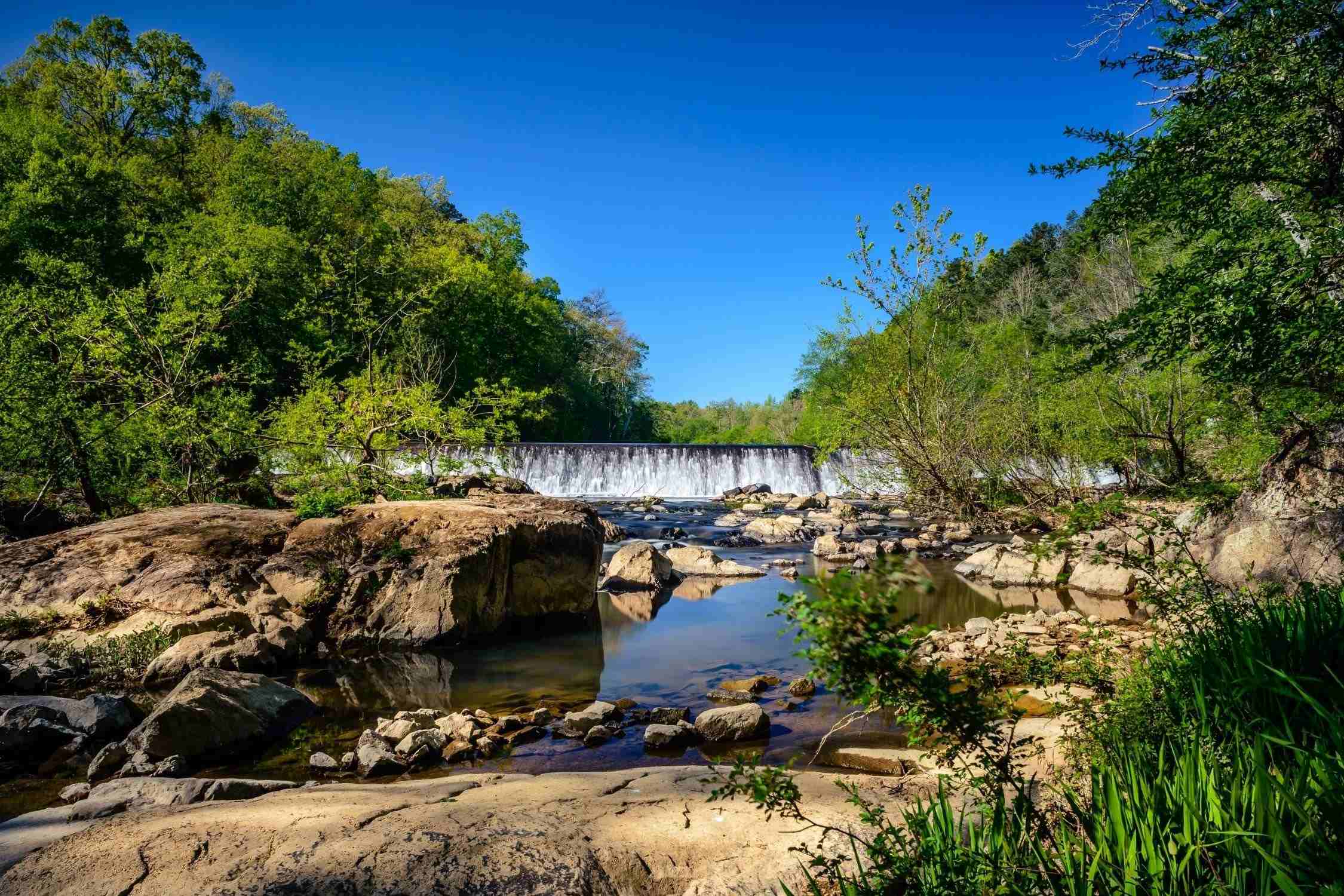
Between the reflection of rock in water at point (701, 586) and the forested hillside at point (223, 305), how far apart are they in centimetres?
400

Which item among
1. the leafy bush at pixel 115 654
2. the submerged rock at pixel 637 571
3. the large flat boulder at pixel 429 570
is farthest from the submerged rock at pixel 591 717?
the submerged rock at pixel 637 571

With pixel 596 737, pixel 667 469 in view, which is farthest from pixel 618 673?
pixel 667 469

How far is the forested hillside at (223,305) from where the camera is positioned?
34.1 ft

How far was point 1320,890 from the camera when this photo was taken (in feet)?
5.54

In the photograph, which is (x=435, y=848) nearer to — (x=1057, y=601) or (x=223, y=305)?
(x=1057, y=601)

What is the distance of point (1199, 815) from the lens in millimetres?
2176

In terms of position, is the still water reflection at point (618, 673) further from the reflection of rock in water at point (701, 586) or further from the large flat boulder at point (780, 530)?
the large flat boulder at point (780, 530)

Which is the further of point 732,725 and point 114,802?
point 732,725

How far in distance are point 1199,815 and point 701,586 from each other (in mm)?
11253

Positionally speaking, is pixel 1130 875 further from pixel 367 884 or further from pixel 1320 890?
pixel 367 884

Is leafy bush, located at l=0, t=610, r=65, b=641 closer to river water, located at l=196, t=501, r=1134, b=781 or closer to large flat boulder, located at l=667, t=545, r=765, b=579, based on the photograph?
river water, located at l=196, t=501, r=1134, b=781

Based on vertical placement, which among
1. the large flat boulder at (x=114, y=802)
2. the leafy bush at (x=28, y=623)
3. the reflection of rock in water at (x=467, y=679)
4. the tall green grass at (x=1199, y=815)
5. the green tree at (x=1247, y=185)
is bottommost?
the reflection of rock in water at (x=467, y=679)

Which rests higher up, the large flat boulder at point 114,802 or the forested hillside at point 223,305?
the forested hillside at point 223,305

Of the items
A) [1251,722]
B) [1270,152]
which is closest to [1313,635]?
[1251,722]
